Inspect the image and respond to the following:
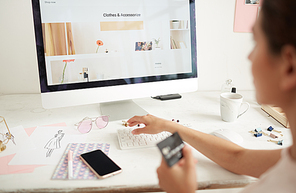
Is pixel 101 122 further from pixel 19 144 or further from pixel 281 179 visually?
pixel 281 179

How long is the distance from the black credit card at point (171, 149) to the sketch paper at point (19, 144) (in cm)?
58

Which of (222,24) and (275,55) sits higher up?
(222,24)

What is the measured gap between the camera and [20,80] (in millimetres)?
1479

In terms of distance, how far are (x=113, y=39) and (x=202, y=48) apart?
2.26 ft

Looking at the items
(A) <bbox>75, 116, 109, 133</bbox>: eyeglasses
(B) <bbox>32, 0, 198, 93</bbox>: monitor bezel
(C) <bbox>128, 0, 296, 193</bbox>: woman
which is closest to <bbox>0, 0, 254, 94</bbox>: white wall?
(B) <bbox>32, 0, 198, 93</bbox>: monitor bezel

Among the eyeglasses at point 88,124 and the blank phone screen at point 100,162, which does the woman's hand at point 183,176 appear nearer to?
the blank phone screen at point 100,162

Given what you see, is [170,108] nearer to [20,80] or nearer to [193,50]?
[193,50]

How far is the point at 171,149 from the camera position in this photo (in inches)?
19.9

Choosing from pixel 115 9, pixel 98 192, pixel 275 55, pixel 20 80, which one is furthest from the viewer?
pixel 20 80

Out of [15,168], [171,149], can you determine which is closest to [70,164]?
[15,168]

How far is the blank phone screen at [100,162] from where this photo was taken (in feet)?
2.36

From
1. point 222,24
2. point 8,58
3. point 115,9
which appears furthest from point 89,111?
point 222,24

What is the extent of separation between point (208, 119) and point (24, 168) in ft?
2.48

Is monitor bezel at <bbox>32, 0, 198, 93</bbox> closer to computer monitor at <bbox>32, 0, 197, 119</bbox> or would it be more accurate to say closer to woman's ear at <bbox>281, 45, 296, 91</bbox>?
computer monitor at <bbox>32, 0, 197, 119</bbox>
